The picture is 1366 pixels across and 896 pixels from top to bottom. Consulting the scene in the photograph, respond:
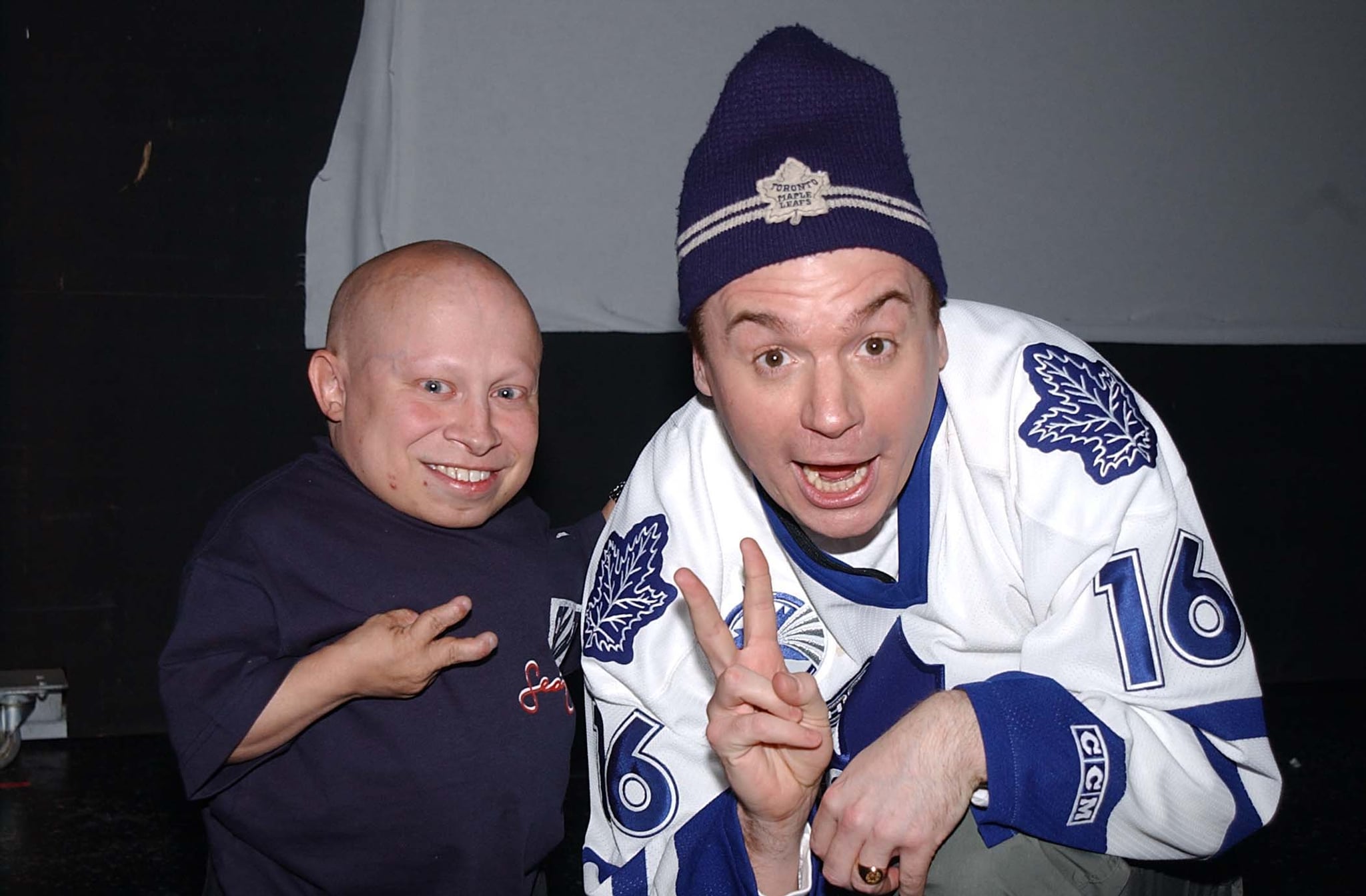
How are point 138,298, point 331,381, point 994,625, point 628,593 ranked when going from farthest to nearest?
point 138,298
point 331,381
point 628,593
point 994,625

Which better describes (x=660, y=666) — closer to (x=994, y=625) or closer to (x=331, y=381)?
(x=994, y=625)

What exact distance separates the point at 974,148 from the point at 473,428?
236 cm

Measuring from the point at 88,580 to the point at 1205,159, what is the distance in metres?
3.53

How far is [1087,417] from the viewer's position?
4.62ft

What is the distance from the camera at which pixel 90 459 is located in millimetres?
3072

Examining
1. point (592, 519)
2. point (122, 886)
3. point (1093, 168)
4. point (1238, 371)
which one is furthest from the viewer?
point (1238, 371)

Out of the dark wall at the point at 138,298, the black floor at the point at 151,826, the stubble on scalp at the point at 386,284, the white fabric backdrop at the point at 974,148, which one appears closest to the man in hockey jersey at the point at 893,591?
the stubble on scalp at the point at 386,284

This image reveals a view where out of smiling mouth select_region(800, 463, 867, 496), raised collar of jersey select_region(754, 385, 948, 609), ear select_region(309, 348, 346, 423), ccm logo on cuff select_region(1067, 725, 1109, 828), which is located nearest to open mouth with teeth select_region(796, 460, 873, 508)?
smiling mouth select_region(800, 463, 867, 496)

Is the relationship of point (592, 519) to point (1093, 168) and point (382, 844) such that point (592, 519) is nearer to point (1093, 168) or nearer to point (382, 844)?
point (382, 844)

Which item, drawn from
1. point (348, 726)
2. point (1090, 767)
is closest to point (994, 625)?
point (1090, 767)

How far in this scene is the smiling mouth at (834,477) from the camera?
4.60 feet

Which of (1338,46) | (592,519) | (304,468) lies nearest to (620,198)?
(592,519)

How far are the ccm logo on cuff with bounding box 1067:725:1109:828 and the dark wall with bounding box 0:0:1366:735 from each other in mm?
2223

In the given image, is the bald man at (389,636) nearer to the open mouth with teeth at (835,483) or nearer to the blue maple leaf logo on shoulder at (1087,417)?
the open mouth with teeth at (835,483)
